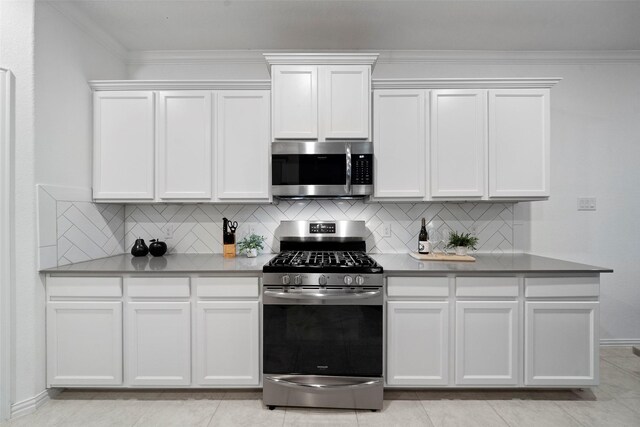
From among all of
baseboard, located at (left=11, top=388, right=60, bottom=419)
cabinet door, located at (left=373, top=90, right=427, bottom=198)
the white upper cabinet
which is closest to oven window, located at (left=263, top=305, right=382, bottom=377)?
cabinet door, located at (left=373, top=90, right=427, bottom=198)

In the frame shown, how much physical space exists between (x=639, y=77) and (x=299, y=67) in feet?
10.6

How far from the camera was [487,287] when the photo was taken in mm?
2408

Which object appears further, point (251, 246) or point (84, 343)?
point (251, 246)

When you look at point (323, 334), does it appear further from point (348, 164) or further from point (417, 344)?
point (348, 164)

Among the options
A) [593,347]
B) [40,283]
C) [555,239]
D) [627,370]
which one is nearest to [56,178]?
[40,283]

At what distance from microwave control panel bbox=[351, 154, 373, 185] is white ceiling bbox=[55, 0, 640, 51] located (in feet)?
3.54

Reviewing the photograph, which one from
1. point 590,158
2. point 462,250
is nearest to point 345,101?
point 462,250

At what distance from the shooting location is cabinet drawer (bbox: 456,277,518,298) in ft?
7.88

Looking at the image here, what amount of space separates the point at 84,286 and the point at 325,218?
1.88 meters

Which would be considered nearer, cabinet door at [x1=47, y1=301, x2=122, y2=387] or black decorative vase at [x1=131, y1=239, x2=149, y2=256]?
cabinet door at [x1=47, y1=301, x2=122, y2=387]

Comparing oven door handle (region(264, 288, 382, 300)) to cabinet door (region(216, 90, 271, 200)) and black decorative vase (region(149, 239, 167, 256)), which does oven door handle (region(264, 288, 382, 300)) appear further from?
black decorative vase (region(149, 239, 167, 256))

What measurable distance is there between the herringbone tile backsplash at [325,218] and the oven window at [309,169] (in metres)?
0.46

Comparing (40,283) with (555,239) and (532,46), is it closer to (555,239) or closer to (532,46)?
(555,239)

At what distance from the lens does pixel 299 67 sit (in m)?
2.73
